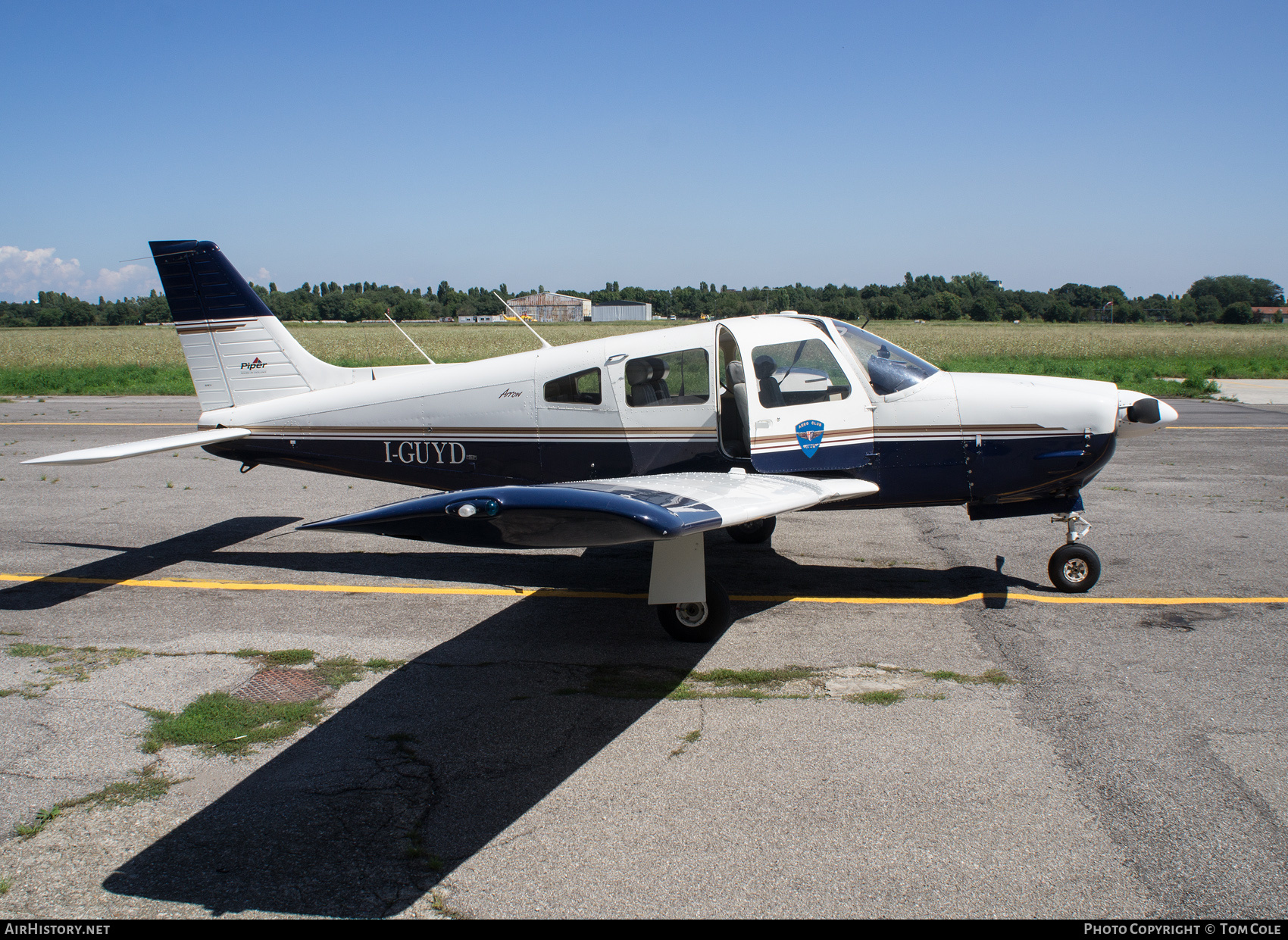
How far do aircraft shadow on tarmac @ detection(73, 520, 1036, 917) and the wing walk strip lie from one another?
15 cm

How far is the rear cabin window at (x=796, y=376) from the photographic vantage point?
20.4 ft

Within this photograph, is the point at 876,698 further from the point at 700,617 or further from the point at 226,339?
the point at 226,339

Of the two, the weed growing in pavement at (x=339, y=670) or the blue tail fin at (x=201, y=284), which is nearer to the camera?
the weed growing in pavement at (x=339, y=670)

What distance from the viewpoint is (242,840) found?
3.45m

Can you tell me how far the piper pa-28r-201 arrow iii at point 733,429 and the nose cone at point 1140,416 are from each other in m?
0.02

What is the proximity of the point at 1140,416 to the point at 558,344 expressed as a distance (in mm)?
30318

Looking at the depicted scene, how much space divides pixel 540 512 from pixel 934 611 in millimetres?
3669

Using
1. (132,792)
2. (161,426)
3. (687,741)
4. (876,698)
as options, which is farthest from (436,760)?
(161,426)

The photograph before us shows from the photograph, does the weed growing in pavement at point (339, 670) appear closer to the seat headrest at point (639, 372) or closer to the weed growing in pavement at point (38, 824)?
the weed growing in pavement at point (38, 824)

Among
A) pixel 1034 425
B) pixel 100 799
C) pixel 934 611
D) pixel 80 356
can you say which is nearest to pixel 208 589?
pixel 100 799

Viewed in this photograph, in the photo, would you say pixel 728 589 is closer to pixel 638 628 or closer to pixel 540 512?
pixel 638 628

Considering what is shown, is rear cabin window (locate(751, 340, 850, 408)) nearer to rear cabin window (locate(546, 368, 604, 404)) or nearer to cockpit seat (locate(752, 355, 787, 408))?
cockpit seat (locate(752, 355, 787, 408))

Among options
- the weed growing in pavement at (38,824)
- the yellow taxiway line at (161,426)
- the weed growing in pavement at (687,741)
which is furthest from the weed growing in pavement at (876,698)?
the yellow taxiway line at (161,426)

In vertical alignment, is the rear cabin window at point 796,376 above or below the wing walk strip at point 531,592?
above
